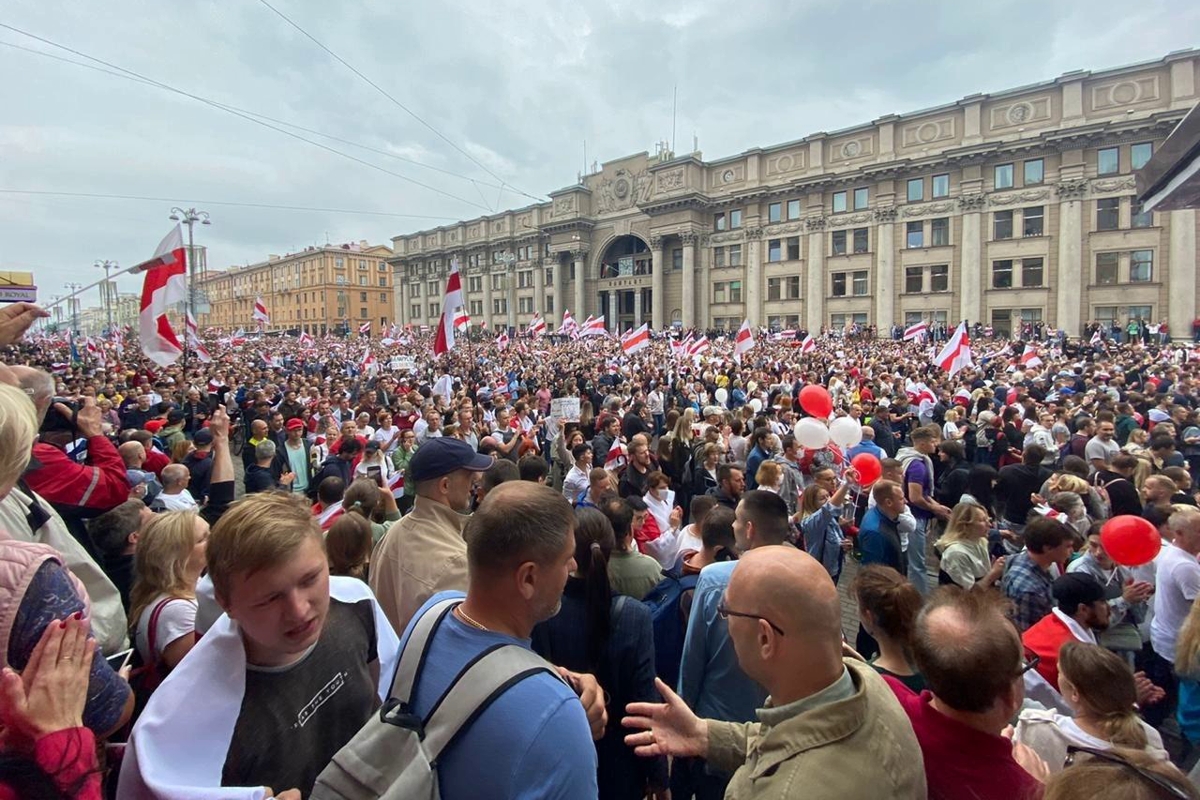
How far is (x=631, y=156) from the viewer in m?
60.4

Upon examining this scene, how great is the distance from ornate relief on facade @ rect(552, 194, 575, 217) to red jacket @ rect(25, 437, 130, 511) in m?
64.2

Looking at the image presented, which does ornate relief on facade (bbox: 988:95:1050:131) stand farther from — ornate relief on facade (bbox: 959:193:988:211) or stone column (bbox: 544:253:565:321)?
stone column (bbox: 544:253:565:321)

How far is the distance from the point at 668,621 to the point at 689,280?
177ft

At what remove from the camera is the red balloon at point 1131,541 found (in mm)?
3898

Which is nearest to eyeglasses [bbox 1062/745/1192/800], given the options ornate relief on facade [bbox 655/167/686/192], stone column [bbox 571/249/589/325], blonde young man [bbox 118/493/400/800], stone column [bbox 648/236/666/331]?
blonde young man [bbox 118/493/400/800]

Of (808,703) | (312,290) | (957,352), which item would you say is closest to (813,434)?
(808,703)

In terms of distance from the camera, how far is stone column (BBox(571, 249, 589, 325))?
63431 millimetres

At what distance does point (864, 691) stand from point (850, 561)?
7013 mm

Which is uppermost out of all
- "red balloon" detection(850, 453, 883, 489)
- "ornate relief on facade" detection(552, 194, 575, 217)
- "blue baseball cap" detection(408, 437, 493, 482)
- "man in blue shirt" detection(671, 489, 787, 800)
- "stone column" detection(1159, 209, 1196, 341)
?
"ornate relief on facade" detection(552, 194, 575, 217)

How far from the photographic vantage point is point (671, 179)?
55.8 m

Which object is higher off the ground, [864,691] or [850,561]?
[864,691]

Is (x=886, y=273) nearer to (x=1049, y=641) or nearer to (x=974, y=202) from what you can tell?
(x=974, y=202)

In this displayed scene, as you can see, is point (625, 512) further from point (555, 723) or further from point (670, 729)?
point (555, 723)

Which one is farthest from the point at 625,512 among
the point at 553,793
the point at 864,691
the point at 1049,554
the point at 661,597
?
the point at 1049,554
